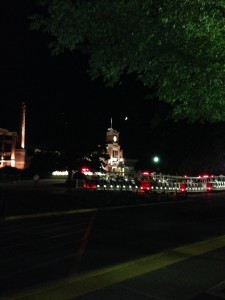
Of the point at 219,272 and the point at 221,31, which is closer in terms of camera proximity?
the point at 219,272

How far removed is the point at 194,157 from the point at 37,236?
38.6 m

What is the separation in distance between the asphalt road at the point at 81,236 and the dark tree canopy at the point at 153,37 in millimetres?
3967

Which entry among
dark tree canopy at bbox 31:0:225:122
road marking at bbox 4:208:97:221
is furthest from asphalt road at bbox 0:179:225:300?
dark tree canopy at bbox 31:0:225:122

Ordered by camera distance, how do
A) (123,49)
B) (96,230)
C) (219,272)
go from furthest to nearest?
1. (96,230)
2. (123,49)
3. (219,272)

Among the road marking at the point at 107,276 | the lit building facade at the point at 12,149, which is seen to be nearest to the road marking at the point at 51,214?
the road marking at the point at 107,276

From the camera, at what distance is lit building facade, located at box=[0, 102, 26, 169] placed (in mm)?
67125

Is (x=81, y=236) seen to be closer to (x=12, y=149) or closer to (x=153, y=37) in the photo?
(x=153, y=37)

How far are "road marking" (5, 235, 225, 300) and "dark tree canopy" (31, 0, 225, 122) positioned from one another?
3.64 m

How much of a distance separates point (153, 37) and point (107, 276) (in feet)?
15.7

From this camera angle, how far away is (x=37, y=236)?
12078 millimetres

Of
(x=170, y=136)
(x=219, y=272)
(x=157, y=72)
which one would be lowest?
(x=219, y=272)

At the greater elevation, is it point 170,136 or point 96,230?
point 170,136

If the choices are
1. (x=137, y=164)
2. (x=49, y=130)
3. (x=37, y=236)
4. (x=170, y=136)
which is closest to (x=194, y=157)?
(x=170, y=136)

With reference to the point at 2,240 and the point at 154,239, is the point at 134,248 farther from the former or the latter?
the point at 2,240
